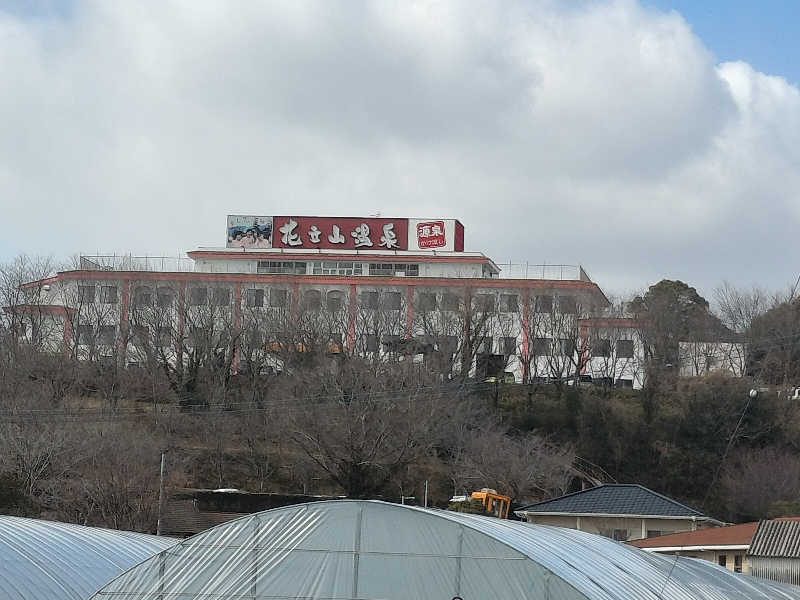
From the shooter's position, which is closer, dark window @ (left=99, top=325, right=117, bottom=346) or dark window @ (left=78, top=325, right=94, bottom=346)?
dark window @ (left=78, top=325, right=94, bottom=346)

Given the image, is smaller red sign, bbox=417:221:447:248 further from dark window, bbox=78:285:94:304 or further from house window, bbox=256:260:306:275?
dark window, bbox=78:285:94:304

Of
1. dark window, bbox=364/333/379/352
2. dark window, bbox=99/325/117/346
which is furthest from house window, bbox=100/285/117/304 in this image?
dark window, bbox=364/333/379/352

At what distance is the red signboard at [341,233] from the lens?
225 ft

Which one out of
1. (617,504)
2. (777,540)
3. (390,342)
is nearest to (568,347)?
(390,342)

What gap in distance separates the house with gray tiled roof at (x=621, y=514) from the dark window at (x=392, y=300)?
25677 mm

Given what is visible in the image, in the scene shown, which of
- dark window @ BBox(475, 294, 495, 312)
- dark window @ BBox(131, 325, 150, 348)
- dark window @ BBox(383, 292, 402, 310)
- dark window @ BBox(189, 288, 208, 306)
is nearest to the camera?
dark window @ BBox(131, 325, 150, 348)

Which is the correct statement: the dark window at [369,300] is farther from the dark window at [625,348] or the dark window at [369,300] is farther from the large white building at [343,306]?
the dark window at [625,348]

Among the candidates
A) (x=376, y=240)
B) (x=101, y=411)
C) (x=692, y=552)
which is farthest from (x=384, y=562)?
(x=376, y=240)

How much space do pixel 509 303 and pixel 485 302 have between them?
3.20 m

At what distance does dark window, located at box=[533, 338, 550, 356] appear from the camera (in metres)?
61.9

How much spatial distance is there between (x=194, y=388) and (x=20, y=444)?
14982 millimetres

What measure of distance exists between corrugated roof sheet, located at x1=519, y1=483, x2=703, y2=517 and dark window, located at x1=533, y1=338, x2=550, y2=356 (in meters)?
22.4

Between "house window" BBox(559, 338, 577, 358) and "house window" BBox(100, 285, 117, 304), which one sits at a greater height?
"house window" BBox(100, 285, 117, 304)

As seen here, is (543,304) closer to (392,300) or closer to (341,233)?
(392,300)
